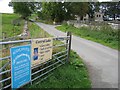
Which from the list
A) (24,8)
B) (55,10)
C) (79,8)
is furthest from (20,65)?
(24,8)

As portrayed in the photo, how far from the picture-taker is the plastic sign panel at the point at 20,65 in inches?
197

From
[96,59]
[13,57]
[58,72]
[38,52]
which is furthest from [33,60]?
[96,59]

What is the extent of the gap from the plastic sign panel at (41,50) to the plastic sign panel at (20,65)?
0.42 meters

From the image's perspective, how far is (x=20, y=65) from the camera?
5.27m

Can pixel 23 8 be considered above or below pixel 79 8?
above

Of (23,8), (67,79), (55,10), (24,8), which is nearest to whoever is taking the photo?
(67,79)

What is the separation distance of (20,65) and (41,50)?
1294 millimetres

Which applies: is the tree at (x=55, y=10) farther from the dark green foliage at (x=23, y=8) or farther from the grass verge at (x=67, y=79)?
the grass verge at (x=67, y=79)

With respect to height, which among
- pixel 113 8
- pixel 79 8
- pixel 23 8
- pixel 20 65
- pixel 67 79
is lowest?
pixel 67 79

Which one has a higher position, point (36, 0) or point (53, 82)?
point (36, 0)

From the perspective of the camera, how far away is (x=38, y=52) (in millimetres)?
6293

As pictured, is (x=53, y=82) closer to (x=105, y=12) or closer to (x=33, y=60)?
(x=33, y=60)

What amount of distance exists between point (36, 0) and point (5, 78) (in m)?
84.6

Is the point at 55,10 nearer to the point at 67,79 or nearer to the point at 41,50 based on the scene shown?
the point at 67,79
